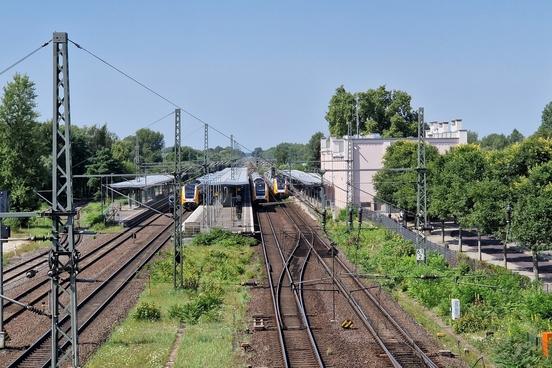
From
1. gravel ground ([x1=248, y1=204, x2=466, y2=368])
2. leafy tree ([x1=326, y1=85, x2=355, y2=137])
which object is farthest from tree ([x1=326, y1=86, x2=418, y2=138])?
gravel ground ([x1=248, y1=204, x2=466, y2=368])

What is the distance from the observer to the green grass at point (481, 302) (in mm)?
17828

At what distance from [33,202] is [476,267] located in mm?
37483

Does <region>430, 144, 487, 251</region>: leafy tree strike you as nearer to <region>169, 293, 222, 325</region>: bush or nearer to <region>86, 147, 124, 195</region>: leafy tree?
<region>169, 293, 222, 325</region>: bush

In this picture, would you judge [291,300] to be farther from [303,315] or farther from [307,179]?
[307,179]

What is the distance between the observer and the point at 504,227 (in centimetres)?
3269

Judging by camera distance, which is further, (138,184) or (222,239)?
(138,184)

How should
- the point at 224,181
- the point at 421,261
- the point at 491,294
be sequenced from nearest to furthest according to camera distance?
the point at 491,294 < the point at 421,261 < the point at 224,181

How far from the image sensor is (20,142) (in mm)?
57125

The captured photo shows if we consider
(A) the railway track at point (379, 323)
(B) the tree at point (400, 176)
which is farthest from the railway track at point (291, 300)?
(B) the tree at point (400, 176)

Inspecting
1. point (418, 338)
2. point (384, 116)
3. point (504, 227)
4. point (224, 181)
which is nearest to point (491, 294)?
point (418, 338)

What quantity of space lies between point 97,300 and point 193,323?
5206mm

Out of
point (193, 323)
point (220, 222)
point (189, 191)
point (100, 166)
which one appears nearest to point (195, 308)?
point (193, 323)

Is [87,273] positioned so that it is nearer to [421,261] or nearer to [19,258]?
[19,258]

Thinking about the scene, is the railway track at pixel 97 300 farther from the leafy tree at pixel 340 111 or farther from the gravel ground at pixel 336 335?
the leafy tree at pixel 340 111
